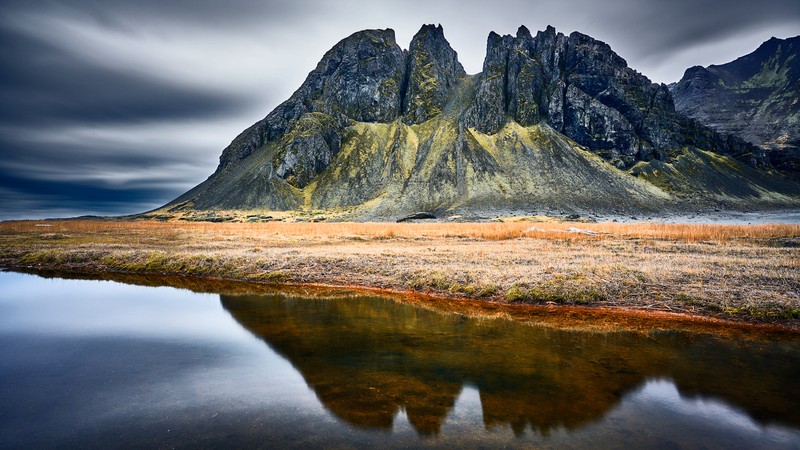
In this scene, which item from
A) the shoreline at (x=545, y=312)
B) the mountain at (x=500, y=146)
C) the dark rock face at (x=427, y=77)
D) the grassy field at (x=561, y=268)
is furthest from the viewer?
the dark rock face at (x=427, y=77)

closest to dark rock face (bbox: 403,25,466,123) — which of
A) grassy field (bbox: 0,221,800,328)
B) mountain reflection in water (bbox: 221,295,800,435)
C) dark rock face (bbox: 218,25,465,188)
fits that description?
dark rock face (bbox: 218,25,465,188)

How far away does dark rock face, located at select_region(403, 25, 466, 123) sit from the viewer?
17938 cm

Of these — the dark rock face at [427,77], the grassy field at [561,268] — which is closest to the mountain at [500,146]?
the dark rock face at [427,77]

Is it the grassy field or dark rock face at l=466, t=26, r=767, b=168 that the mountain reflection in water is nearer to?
the grassy field

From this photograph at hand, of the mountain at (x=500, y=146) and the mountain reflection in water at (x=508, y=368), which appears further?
the mountain at (x=500, y=146)

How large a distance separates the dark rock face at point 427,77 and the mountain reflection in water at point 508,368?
565 feet

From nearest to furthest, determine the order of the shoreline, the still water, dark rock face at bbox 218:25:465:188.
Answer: the still water → the shoreline → dark rock face at bbox 218:25:465:188

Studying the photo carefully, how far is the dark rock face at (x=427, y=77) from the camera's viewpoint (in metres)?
179

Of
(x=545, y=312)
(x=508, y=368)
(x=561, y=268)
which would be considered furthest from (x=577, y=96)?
(x=508, y=368)

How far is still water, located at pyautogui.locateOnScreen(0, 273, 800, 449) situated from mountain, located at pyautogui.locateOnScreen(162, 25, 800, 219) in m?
108

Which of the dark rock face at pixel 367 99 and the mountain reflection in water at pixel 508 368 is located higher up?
the dark rock face at pixel 367 99

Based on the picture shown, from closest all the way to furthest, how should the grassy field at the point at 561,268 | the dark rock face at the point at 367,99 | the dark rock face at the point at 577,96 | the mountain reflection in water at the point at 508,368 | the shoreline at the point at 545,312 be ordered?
the mountain reflection in water at the point at 508,368 → the shoreline at the point at 545,312 → the grassy field at the point at 561,268 → the dark rock face at the point at 577,96 → the dark rock face at the point at 367,99

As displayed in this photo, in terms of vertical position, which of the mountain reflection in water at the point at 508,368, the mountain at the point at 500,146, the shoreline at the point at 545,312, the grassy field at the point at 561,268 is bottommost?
the shoreline at the point at 545,312

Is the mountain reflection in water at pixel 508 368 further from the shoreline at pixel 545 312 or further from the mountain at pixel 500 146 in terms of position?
the mountain at pixel 500 146
